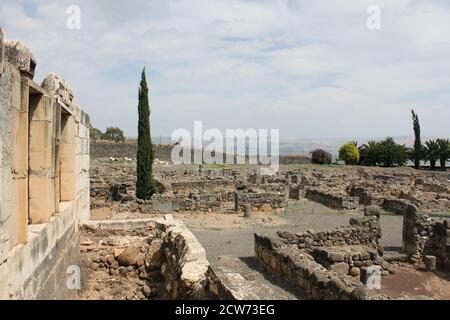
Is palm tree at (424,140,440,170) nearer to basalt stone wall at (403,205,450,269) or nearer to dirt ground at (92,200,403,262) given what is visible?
dirt ground at (92,200,403,262)

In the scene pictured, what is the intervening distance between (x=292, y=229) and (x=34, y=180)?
1183cm

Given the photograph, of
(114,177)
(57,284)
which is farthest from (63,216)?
(114,177)

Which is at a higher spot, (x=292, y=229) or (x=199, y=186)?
(x=199, y=186)

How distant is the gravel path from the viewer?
12238 mm

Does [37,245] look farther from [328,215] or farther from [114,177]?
[114,177]

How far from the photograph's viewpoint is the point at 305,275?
7.08 meters

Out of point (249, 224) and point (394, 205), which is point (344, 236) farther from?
point (394, 205)

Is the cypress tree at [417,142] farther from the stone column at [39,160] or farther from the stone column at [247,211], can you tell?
the stone column at [39,160]

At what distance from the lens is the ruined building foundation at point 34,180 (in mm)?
3816

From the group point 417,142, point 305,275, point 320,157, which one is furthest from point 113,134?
point 305,275

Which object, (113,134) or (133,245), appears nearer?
(133,245)

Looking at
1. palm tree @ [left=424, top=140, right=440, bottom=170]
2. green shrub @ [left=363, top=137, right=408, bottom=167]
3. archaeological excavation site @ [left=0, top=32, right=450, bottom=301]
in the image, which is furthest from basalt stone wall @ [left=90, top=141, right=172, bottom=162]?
palm tree @ [left=424, top=140, right=440, bottom=170]

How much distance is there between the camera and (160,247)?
26.8 feet
